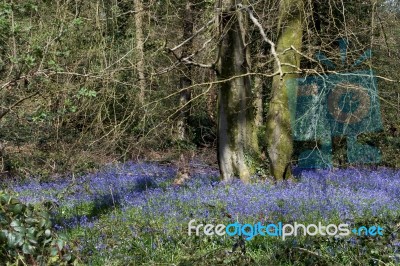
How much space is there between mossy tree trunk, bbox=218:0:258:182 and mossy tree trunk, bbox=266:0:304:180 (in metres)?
0.43

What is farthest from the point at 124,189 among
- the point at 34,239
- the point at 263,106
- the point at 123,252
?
the point at 263,106

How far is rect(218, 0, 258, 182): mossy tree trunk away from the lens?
8.52 meters

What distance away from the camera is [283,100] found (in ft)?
29.2

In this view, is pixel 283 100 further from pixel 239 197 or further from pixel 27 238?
pixel 27 238

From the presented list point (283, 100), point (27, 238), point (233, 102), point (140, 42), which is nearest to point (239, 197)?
point (233, 102)

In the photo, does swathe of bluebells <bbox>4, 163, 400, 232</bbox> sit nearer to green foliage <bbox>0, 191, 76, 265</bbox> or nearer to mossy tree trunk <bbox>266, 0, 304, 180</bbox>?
mossy tree trunk <bbox>266, 0, 304, 180</bbox>

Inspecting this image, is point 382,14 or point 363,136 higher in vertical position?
point 382,14

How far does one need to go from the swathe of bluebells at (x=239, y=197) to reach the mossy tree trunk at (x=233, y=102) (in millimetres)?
433

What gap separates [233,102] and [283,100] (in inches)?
35.8

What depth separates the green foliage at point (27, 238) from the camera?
137 inches

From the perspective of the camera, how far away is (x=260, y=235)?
5.34m

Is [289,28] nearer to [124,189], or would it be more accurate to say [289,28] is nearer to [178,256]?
[124,189]

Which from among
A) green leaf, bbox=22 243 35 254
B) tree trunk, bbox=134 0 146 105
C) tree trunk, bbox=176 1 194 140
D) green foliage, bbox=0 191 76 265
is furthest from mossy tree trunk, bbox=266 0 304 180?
green leaf, bbox=22 243 35 254

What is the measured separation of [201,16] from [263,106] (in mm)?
6614
